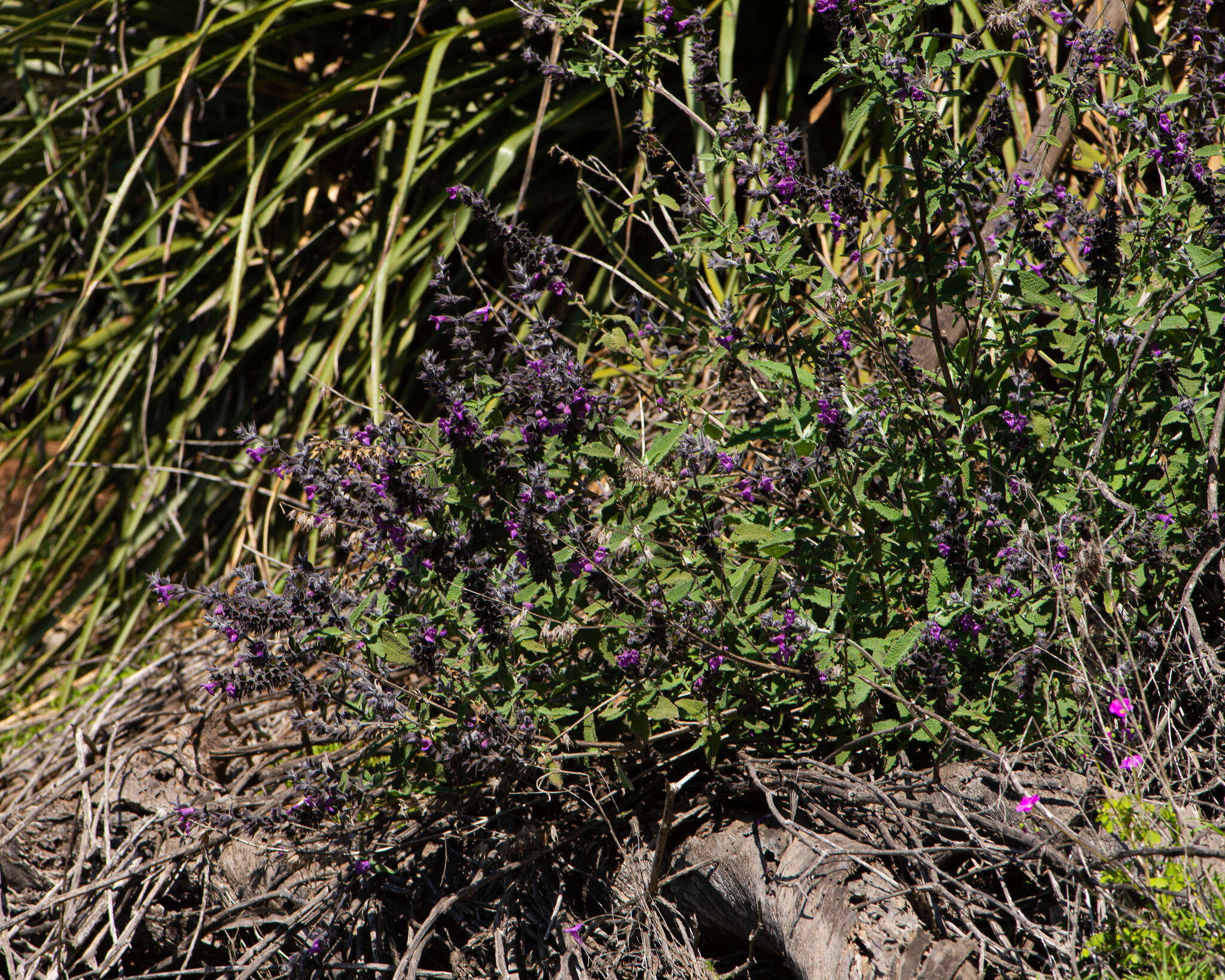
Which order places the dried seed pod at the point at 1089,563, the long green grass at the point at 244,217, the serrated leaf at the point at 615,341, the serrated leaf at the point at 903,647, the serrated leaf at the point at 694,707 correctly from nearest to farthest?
1. the dried seed pod at the point at 1089,563
2. the serrated leaf at the point at 903,647
3. the serrated leaf at the point at 694,707
4. the serrated leaf at the point at 615,341
5. the long green grass at the point at 244,217

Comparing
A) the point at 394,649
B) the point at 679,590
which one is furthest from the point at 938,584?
the point at 394,649

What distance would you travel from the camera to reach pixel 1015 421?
1608 millimetres

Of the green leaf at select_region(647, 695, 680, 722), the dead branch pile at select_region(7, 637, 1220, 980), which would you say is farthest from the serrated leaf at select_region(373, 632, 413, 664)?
the green leaf at select_region(647, 695, 680, 722)

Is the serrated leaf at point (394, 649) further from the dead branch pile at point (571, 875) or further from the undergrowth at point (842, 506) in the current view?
the dead branch pile at point (571, 875)

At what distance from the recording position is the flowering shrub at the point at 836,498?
153 cm

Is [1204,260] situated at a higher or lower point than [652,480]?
higher

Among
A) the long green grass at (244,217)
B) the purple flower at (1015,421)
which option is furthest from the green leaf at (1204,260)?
the long green grass at (244,217)

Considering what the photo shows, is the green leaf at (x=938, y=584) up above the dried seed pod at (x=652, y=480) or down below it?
below

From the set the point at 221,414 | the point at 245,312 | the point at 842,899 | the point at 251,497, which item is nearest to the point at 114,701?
the point at 251,497

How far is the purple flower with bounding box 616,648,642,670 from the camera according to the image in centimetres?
152

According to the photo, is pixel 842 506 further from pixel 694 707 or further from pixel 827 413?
pixel 694 707

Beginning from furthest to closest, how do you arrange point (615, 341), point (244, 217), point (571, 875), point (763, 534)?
point (244, 217) → point (571, 875) → point (615, 341) → point (763, 534)

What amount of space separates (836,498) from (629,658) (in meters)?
0.46

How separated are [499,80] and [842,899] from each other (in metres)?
2.85
